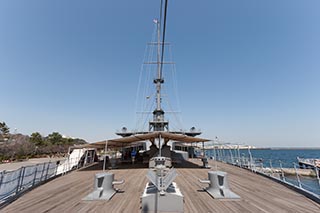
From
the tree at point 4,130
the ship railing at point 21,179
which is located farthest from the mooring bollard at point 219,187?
the tree at point 4,130

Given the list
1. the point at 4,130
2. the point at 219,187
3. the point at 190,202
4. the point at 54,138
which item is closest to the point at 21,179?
the point at 190,202

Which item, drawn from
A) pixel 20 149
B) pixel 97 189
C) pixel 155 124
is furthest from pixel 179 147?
pixel 20 149

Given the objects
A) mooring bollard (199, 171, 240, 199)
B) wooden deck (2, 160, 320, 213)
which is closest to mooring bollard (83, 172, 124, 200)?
wooden deck (2, 160, 320, 213)

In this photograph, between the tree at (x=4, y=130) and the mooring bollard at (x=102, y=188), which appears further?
the tree at (x=4, y=130)

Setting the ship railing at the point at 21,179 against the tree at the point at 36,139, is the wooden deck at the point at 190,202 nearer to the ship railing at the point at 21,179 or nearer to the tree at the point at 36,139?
the ship railing at the point at 21,179

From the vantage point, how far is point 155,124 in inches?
983

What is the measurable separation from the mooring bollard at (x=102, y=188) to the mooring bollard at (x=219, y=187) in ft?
9.64

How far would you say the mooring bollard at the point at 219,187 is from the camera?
4516 millimetres

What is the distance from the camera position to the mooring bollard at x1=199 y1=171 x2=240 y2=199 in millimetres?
4516

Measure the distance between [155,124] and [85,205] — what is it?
20.9 meters

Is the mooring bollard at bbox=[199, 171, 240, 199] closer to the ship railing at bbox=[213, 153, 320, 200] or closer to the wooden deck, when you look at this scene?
the wooden deck

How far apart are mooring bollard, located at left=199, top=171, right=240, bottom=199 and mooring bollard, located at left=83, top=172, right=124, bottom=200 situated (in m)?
2.94

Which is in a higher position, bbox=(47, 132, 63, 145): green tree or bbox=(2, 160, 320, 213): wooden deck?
bbox=(47, 132, 63, 145): green tree

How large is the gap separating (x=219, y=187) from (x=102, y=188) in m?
3.74
